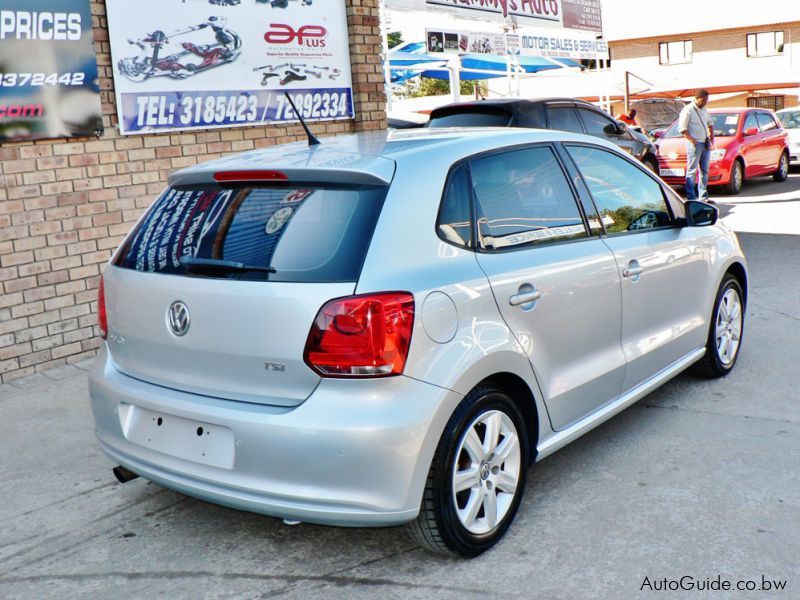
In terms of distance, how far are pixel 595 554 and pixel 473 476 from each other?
544 mm

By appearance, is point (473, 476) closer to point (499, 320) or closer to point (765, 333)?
point (499, 320)

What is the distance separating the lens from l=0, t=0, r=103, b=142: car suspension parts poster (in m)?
6.16

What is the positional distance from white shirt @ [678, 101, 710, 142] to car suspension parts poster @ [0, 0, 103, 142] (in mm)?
9777

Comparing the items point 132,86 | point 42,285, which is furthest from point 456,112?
point 42,285

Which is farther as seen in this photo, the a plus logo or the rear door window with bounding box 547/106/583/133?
the rear door window with bounding box 547/106/583/133

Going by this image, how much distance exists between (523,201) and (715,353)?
6.97 ft

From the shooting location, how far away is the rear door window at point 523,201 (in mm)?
3672

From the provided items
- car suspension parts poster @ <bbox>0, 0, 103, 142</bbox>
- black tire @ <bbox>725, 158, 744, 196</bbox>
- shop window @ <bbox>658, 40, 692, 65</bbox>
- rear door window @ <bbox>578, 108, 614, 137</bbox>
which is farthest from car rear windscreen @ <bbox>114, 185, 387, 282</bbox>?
shop window @ <bbox>658, 40, 692, 65</bbox>

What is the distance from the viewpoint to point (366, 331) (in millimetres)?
3031

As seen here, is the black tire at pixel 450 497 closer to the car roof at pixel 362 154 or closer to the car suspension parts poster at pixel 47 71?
the car roof at pixel 362 154

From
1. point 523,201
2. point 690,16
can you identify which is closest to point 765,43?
point 690,16

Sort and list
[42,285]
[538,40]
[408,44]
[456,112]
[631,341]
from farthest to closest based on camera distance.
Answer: [408,44] < [538,40] < [456,112] < [42,285] < [631,341]

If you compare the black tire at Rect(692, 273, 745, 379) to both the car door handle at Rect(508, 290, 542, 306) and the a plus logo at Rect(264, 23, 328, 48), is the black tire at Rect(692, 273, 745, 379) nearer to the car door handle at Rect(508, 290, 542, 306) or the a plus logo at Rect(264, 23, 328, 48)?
the car door handle at Rect(508, 290, 542, 306)

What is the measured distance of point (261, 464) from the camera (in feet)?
10.1
